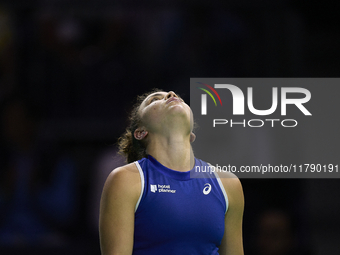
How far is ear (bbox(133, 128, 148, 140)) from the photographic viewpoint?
1844mm

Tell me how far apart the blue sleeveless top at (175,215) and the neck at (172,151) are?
0.06 metres

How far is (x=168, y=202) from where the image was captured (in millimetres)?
1531

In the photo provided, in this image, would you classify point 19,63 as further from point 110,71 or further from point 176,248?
point 176,248

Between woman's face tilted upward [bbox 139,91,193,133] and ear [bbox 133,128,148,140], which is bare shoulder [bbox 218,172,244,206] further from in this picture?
ear [bbox 133,128,148,140]

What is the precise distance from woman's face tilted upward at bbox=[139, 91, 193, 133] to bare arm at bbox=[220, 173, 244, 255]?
14.8 inches

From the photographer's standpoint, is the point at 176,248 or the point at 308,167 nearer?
the point at 176,248

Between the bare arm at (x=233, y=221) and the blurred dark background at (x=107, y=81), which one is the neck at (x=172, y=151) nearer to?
the bare arm at (x=233, y=221)

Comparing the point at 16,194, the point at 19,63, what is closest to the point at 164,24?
the point at 19,63

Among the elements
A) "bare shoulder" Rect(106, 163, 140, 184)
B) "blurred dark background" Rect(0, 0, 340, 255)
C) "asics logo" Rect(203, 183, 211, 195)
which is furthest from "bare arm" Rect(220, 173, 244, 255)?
"blurred dark background" Rect(0, 0, 340, 255)

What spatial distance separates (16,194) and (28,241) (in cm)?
48

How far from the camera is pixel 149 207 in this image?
1512 millimetres

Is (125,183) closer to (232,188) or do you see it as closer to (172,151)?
(172,151)

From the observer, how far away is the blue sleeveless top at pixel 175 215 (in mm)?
1500

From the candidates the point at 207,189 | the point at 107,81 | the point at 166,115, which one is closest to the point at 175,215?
the point at 207,189
